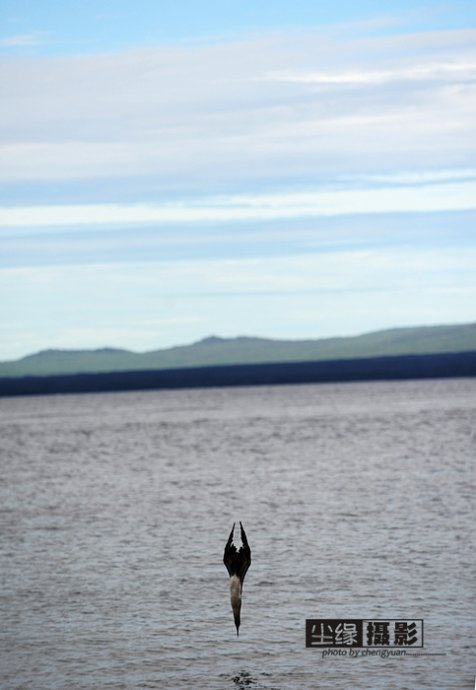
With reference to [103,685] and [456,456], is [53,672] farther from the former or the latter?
[456,456]

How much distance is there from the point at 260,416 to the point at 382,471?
112017 mm

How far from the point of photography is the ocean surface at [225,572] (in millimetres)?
Result: 30953

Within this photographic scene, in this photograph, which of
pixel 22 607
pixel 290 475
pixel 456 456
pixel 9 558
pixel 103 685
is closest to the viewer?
pixel 103 685

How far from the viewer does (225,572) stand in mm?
42531

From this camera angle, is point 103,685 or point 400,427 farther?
point 400,427

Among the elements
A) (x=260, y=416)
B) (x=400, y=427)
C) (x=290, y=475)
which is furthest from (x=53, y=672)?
(x=260, y=416)

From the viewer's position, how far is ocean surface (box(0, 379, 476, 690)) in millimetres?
30953

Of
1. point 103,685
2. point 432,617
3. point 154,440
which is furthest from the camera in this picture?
point 154,440

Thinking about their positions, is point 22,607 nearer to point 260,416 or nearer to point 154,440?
point 154,440

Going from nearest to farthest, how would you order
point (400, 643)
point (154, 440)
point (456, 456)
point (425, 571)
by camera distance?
point (400, 643)
point (425, 571)
point (456, 456)
point (154, 440)

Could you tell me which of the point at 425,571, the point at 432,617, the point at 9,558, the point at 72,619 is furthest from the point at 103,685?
the point at 9,558

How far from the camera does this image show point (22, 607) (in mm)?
38188

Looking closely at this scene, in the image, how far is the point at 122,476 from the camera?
88.2m

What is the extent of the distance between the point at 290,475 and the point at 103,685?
183 ft
